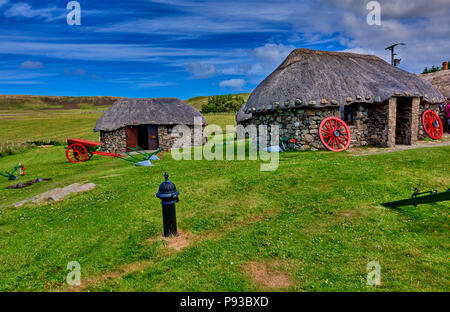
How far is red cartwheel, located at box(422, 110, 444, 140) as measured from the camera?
1853 centimetres

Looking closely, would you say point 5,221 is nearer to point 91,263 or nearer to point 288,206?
point 91,263

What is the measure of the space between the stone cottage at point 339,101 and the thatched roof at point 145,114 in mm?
11455

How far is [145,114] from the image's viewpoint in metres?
26.8

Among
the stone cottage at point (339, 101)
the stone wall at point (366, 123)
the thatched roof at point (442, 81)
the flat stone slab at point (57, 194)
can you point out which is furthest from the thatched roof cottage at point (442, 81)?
the flat stone slab at point (57, 194)

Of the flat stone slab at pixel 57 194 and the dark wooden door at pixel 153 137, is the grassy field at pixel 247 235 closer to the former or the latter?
the flat stone slab at pixel 57 194

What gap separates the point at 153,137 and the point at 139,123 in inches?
75.8

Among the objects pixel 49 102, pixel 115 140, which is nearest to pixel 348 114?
pixel 115 140

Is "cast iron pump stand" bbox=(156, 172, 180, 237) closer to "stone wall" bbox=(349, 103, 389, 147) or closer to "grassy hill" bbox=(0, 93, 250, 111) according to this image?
A: "stone wall" bbox=(349, 103, 389, 147)

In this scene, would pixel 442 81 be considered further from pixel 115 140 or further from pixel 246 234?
pixel 115 140

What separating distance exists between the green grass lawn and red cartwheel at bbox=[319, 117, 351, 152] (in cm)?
526

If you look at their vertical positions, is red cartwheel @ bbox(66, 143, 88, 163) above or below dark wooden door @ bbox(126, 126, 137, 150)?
below

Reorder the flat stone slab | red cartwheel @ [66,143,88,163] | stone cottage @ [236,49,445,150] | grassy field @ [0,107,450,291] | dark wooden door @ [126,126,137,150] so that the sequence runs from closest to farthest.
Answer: grassy field @ [0,107,450,291] < the flat stone slab < stone cottage @ [236,49,445,150] < red cartwheel @ [66,143,88,163] < dark wooden door @ [126,126,137,150]

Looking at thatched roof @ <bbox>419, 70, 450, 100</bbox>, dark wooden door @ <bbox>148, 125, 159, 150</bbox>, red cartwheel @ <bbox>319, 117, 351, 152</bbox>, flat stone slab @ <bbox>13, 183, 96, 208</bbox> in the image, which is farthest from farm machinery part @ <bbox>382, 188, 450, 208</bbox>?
dark wooden door @ <bbox>148, 125, 159, 150</bbox>
